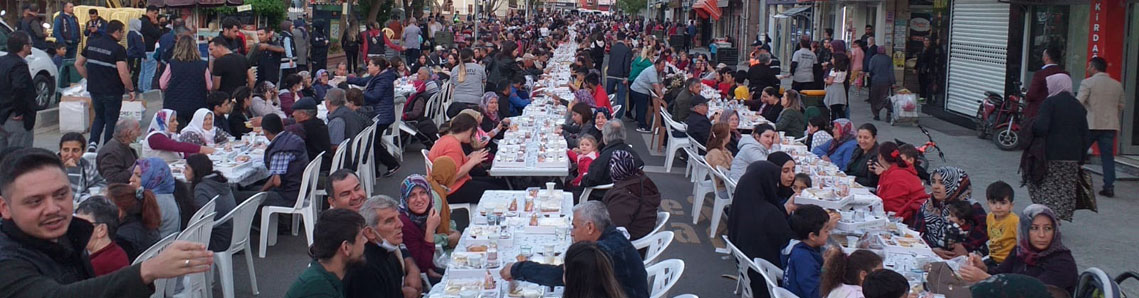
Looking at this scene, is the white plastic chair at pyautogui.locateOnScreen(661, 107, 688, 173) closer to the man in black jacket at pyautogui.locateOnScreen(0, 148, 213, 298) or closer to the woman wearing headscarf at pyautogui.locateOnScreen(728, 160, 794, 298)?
the woman wearing headscarf at pyautogui.locateOnScreen(728, 160, 794, 298)

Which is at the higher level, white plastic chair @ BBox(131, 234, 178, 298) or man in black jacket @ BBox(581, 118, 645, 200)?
man in black jacket @ BBox(581, 118, 645, 200)

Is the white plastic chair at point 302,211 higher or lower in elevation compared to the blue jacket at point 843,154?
lower

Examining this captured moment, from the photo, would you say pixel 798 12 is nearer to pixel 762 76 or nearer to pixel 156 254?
pixel 762 76

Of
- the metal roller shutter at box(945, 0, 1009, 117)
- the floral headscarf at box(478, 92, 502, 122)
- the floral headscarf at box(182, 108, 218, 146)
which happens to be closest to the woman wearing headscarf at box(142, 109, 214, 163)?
the floral headscarf at box(182, 108, 218, 146)

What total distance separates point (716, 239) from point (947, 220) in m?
2.65

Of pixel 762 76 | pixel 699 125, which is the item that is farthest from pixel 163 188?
pixel 762 76

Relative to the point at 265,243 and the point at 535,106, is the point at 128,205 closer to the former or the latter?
the point at 265,243

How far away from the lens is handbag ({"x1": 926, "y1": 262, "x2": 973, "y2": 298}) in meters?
6.00

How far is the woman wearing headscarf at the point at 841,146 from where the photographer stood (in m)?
11.0

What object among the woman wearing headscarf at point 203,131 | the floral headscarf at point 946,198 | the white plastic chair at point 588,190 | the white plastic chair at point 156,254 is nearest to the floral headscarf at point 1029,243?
the floral headscarf at point 946,198

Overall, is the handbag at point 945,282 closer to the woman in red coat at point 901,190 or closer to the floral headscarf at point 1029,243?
the floral headscarf at point 1029,243

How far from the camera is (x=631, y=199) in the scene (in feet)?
26.5

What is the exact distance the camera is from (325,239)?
192 inches

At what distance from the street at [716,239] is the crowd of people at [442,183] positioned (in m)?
0.45
